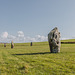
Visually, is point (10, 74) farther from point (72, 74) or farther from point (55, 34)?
point (55, 34)

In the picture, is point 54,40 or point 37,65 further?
point 54,40

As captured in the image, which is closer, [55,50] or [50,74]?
[50,74]

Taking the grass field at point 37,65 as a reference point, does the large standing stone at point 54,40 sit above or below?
above

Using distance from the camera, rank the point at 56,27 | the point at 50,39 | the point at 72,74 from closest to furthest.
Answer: the point at 72,74 < the point at 50,39 < the point at 56,27

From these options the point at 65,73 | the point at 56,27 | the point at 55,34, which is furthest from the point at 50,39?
the point at 65,73

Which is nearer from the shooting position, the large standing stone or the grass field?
the grass field

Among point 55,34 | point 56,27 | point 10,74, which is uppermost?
point 56,27

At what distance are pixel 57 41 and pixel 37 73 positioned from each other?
425 inches

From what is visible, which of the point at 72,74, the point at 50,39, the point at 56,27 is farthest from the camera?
the point at 56,27

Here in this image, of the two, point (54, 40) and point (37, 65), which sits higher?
point (54, 40)

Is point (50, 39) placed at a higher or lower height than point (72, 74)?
higher

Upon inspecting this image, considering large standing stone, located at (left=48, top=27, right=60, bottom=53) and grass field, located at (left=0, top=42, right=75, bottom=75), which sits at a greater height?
large standing stone, located at (left=48, top=27, right=60, bottom=53)

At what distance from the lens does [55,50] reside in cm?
1620

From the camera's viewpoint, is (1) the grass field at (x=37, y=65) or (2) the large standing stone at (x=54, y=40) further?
(2) the large standing stone at (x=54, y=40)
